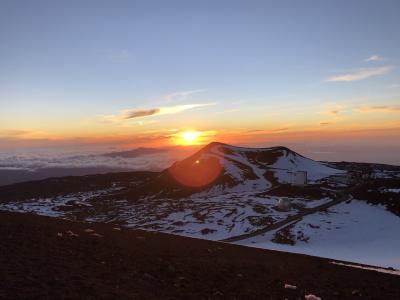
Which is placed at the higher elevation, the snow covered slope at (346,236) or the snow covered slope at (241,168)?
the snow covered slope at (241,168)

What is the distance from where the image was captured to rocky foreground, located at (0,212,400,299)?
13.9 metres

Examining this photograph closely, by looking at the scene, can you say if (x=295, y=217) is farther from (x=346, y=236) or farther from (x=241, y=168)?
(x=241, y=168)

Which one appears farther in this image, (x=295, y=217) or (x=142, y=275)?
(x=295, y=217)

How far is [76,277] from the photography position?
14812 mm

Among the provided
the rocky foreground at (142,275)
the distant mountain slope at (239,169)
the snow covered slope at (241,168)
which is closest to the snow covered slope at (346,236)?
the rocky foreground at (142,275)

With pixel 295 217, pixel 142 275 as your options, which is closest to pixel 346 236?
pixel 295 217

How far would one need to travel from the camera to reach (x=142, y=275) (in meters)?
16.9

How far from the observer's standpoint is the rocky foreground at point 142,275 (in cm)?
1390

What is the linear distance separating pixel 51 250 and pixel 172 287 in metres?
6.07

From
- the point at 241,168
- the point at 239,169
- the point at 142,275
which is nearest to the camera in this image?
the point at 142,275

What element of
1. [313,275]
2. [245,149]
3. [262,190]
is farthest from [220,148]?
[313,275]

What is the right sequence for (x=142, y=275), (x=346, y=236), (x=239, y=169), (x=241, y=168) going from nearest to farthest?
(x=142, y=275)
(x=346, y=236)
(x=239, y=169)
(x=241, y=168)

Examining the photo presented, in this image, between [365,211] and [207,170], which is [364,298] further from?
[207,170]

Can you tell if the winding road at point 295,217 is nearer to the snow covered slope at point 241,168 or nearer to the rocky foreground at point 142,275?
the snow covered slope at point 241,168
